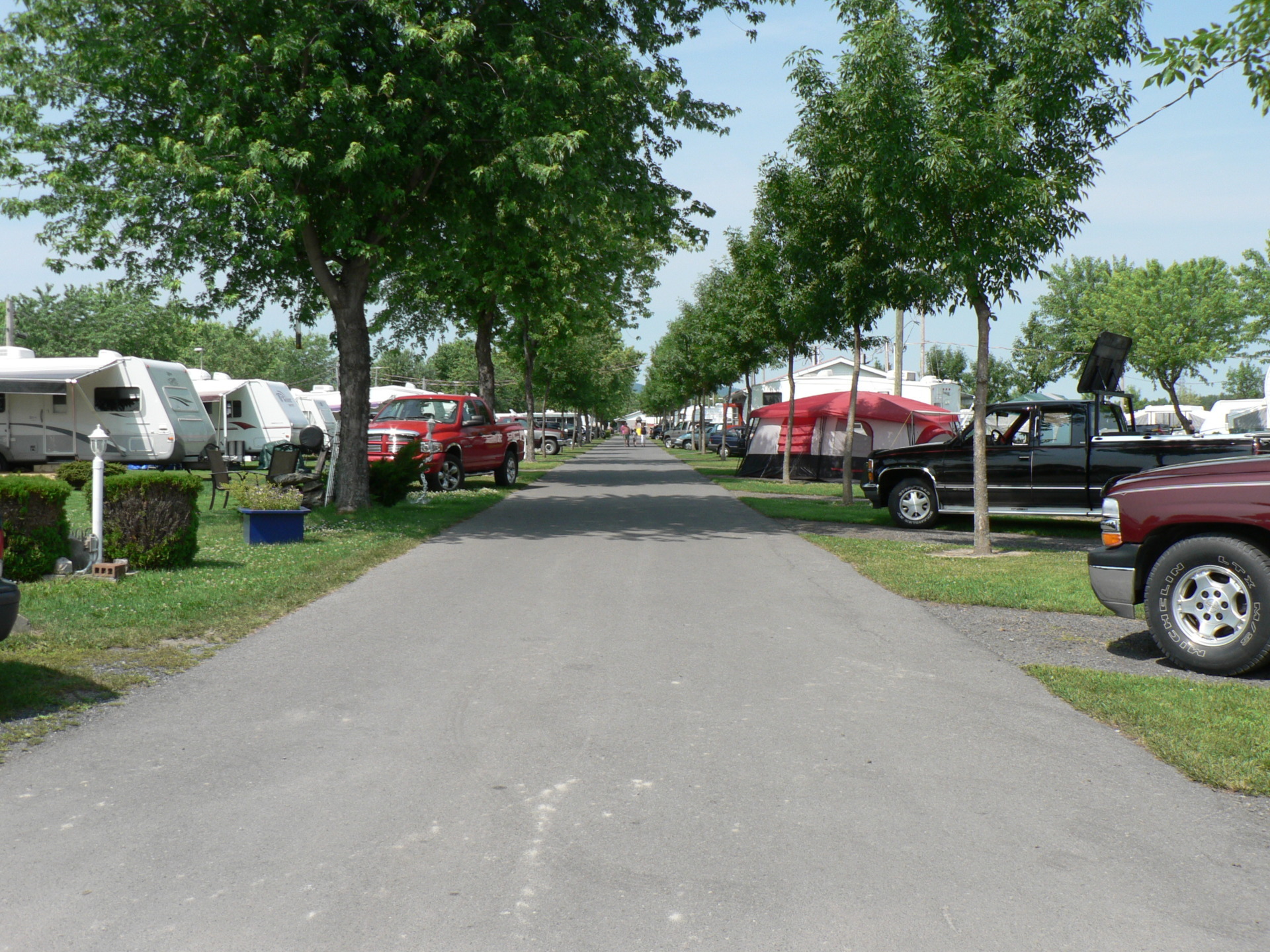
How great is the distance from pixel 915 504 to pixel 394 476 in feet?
27.3

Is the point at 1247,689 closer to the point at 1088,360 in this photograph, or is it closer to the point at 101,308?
the point at 1088,360

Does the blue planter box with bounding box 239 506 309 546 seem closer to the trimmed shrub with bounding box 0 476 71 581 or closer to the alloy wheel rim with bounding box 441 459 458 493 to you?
the trimmed shrub with bounding box 0 476 71 581

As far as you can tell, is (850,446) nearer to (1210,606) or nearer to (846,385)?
(1210,606)

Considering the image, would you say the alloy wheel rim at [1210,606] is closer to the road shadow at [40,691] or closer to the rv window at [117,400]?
the road shadow at [40,691]

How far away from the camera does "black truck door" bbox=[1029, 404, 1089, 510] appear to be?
48.6ft

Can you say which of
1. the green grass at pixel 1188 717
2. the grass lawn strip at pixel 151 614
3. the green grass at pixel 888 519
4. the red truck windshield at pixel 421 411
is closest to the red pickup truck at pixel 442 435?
the red truck windshield at pixel 421 411

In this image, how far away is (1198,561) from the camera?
6746 millimetres

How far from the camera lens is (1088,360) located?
15531 mm

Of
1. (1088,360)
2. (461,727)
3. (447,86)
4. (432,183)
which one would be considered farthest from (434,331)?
(461,727)

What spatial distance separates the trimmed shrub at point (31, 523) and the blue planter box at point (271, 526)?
3.16 metres

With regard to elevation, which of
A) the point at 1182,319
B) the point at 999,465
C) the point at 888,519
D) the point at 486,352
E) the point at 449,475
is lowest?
the point at 888,519

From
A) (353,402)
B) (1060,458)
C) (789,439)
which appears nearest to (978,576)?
(1060,458)

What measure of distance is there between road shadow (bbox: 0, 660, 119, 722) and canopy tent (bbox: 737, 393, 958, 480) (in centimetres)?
2392

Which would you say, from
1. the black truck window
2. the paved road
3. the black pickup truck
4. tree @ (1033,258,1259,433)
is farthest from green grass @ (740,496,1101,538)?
tree @ (1033,258,1259,433)
